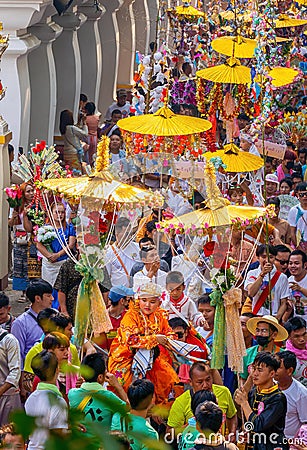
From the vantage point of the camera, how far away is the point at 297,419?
6.87 metres

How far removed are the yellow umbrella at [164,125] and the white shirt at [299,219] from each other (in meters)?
1.22

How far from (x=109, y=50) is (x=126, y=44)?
1.89 meters

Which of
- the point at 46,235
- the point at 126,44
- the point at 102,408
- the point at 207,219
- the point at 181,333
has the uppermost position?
the point at 102,408

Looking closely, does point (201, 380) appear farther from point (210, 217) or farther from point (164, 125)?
point (164, 125)

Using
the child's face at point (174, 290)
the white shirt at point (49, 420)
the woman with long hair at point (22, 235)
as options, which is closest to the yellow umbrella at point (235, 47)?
the woman with long hair at point (22, 235)

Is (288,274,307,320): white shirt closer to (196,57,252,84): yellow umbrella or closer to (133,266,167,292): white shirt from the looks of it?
(133,266,167,292): white shirt

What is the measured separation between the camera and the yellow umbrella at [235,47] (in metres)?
16.0

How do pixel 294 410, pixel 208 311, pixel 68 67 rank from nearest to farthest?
1. pixel 294 410
2. pixel 208 311
3. pixel 68 67

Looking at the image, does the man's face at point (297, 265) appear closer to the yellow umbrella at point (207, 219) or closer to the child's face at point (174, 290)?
the yellow umbrella at point (207, 219)

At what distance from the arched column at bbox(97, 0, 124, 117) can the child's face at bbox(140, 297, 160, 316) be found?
52.8ft

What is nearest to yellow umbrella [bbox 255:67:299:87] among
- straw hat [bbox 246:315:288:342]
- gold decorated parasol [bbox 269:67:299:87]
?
gold decorated parasol [bbox 269:67:299:87]

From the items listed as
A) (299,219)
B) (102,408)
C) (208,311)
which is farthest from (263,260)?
(102,408)

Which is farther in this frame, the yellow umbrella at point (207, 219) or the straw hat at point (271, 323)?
the yellow umbrella at point (207, 219)

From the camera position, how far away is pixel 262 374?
6543mm
